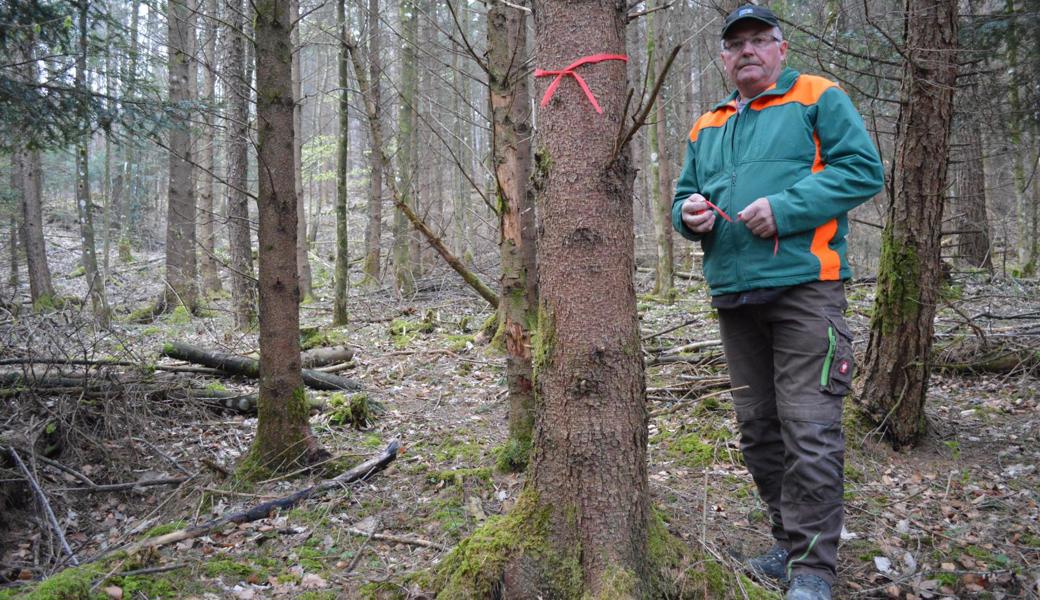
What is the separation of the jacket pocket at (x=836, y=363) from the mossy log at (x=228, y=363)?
470 centimetres

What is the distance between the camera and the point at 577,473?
7.23 ft

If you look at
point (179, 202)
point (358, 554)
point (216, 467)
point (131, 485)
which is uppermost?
point (179, 202)

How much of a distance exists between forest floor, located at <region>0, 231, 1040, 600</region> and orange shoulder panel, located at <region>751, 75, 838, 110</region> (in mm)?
1523

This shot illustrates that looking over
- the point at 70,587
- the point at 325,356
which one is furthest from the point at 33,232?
the point at 70,587

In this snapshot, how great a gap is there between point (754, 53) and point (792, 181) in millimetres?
571

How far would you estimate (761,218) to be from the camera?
240 centimetres

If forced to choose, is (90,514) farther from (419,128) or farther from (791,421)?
(419,128)

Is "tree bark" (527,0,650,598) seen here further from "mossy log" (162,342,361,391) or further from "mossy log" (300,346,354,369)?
"mossy log" (300,346,354,369)

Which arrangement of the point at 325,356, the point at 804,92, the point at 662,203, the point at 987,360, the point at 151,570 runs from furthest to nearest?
1. the point at 662,203
2. the point at 325,356
3. the point at 987,360
4. the point at 151,570
5. the point at 804,92

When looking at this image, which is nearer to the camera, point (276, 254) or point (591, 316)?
point (591, 316)

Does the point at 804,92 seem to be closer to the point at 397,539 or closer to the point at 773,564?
the point at 773,564

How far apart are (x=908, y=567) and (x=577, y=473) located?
5.85 ft

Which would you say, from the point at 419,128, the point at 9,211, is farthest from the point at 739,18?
the point at 9,211

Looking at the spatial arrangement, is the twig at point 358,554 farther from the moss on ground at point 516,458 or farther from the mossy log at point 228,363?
the mossy log at point 228,363
